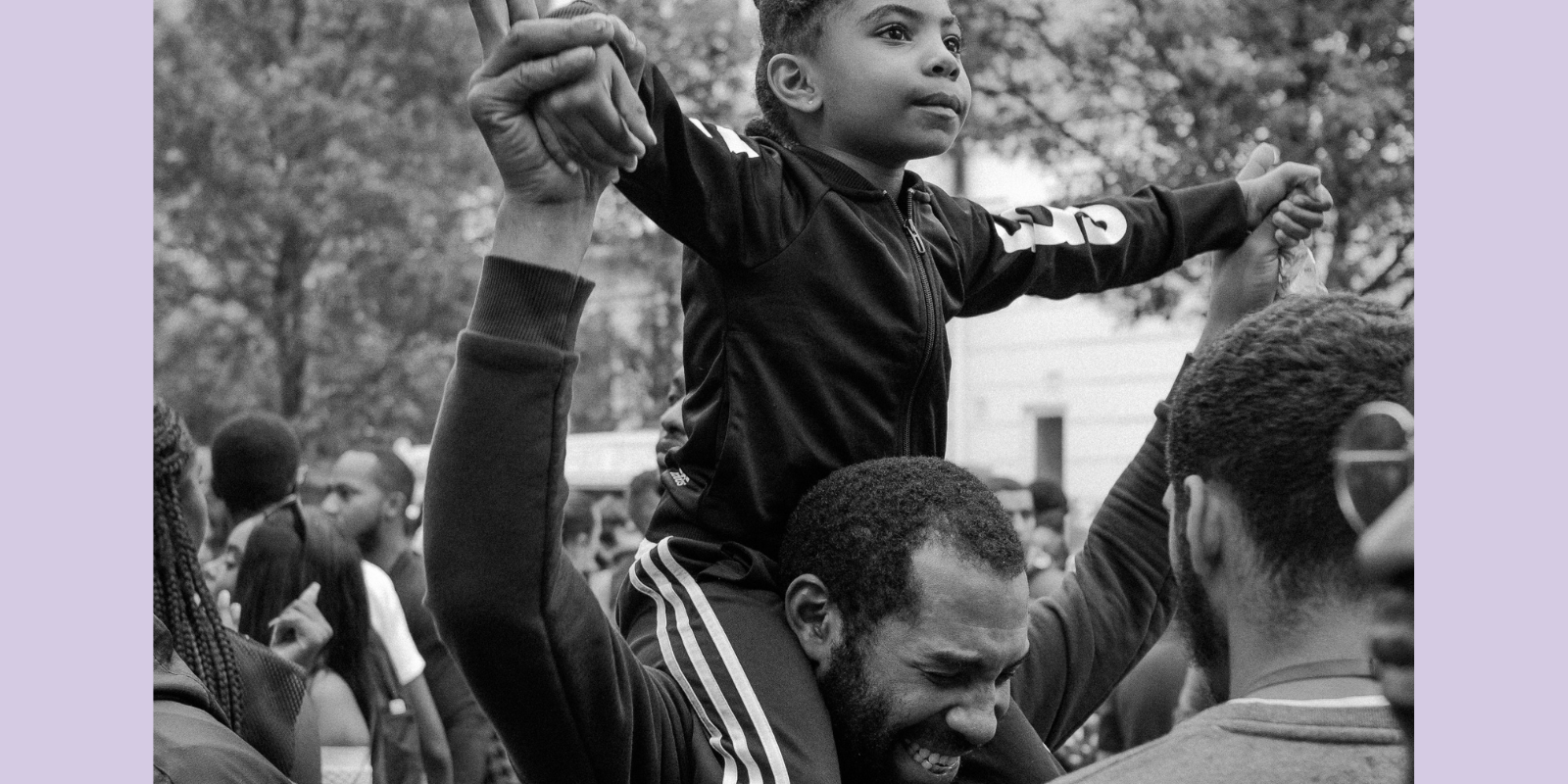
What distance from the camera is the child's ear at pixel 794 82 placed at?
2910mm

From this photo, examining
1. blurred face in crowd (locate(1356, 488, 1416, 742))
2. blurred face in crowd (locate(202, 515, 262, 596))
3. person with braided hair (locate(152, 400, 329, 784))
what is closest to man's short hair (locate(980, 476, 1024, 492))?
blurred face in crowd (locate(202, 515, 262, 596))

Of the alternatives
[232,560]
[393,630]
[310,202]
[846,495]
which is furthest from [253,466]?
[310,202]

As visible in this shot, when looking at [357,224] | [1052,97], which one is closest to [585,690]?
[1052,97]

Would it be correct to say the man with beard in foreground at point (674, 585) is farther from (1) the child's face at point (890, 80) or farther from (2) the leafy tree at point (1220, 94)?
(2) the leafy tree at point (1220, 94)

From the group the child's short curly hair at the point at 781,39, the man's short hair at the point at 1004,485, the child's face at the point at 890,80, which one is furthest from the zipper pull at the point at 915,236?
the man's short hair at the point at 1004,485

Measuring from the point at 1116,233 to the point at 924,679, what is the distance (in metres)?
1.05

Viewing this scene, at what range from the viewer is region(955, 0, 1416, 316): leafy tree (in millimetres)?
9742

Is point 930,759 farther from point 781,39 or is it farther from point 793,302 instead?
point 781,39

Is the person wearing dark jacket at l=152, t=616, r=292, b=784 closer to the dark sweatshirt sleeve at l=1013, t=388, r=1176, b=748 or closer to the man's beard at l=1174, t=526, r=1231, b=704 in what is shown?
the man's beard at l=1174, t=526, r=1231, b=704

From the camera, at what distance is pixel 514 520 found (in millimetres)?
1975

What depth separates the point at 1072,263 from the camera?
10.5 ft

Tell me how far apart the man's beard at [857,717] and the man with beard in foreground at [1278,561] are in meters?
0.75

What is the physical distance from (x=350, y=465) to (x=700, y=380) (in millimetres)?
4906

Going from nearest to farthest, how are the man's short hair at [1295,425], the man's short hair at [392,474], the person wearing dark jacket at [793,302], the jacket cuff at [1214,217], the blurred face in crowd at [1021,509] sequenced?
the man's short hair at [1295,425]
the person wearing dark jacket at [793,302]
the jacket cuff at [1214,217]
the man's short hair at [392,474]
the blurred face in crowd at [1021,509]
